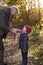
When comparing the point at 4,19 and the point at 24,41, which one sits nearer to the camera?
the point at 4,19

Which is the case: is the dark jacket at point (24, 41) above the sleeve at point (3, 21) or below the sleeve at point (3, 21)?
below

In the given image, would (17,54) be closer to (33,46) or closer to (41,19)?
(33,46)

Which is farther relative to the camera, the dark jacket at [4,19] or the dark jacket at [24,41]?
the dark jacket at [24,41]

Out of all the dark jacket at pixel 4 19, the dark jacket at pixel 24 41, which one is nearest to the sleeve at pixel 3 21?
the dark jacket at pixel 4 19

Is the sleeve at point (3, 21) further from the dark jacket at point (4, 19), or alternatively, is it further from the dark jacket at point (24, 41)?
the dark jacket at point (24, 41)

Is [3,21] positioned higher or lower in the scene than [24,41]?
higher

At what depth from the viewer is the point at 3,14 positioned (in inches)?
247

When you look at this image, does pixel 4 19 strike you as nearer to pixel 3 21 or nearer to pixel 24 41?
pixel 3 21

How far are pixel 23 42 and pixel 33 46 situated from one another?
9.06 ft

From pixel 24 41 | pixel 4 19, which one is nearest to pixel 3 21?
pixel 4 19

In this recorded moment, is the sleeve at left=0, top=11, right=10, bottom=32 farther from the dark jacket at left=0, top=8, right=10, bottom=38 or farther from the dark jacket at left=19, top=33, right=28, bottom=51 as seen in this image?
the dark jacket at left=19, top=33, right=28, bottom=51

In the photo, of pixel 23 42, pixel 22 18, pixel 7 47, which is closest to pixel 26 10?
pixel 22 18

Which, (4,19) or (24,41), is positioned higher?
→ (4,19)

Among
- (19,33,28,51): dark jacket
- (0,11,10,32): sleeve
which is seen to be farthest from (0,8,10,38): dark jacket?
(19,33,28,51): dark jacket
